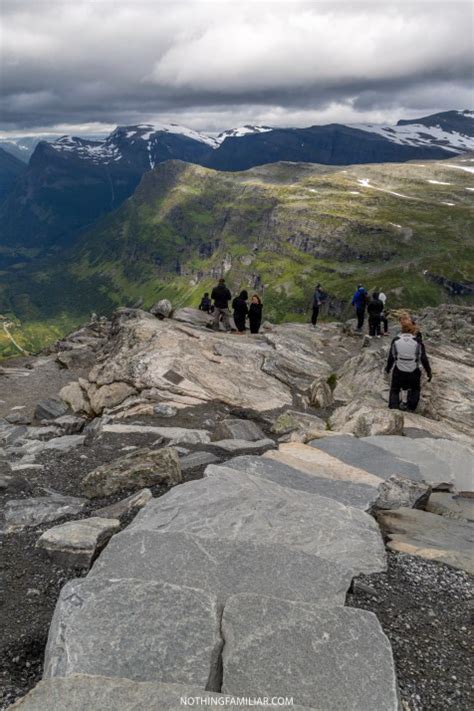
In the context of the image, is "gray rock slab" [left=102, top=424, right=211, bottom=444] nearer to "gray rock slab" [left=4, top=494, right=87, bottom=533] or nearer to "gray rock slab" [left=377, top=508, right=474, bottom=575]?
"gray rock slab" [left=4, top=494, right=87, bottom=533]

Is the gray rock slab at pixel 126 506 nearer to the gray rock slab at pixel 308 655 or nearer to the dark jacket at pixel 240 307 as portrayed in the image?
the gray rock slab at pixel 308 655

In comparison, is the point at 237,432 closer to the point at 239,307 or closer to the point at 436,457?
the point at 436,457

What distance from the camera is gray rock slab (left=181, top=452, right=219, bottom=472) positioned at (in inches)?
629

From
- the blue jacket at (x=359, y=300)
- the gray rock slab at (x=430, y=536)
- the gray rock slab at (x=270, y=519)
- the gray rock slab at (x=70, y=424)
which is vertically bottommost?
the gray rock slab at (x=70, y=424)

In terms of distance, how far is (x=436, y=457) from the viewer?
17.7 m

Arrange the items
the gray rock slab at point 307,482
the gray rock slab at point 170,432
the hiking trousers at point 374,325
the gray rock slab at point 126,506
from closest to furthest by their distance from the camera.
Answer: the gray rock slab at point 126,506 → the gray rock slab at point 307,482 → the gray rock slab at point 170,432 → the hiking trousers at point 374,325

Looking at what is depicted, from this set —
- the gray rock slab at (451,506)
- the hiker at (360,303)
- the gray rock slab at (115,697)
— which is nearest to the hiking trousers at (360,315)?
the hiker at (360,303)

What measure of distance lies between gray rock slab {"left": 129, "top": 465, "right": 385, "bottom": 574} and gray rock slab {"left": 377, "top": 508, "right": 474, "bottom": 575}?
667 millimetres

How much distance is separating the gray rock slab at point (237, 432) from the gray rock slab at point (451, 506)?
733 cm

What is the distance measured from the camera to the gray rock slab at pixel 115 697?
6.14 meters

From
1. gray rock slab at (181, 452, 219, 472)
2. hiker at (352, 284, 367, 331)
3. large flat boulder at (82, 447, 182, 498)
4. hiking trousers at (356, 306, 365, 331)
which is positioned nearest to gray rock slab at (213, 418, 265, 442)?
gray rock slab at (181, 452, 219, 472)

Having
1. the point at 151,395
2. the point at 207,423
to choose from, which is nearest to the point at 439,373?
the point at 207,423

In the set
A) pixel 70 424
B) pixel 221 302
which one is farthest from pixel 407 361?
pixel 221 302

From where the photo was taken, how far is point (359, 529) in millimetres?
11297
